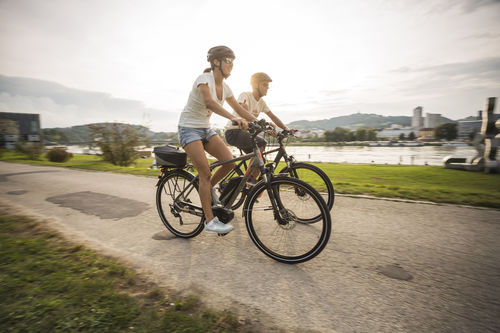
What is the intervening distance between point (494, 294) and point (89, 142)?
25034 mm

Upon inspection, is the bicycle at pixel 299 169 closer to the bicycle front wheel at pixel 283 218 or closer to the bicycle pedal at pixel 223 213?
the bicycle front wheel at pixel 283 218

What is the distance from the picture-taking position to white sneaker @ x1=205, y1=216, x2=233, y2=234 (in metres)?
2.86

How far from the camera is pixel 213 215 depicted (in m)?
2.99

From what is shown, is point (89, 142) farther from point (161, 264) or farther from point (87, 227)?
point (161, 264)

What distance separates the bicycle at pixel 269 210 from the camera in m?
2.58

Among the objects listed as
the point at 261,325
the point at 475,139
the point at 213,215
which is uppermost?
the point at 475,139

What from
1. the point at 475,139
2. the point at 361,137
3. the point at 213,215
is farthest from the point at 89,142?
the point at 361,137

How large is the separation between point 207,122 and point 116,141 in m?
21.5

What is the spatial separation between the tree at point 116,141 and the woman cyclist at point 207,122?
21059 millimetres

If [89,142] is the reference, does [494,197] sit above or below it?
below

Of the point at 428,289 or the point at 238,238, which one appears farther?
the point at 238,238

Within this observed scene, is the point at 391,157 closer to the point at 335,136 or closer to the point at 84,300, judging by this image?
the point at 335,136

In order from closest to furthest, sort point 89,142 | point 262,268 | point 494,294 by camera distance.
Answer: point 494,294, point 262,268, point 89,142

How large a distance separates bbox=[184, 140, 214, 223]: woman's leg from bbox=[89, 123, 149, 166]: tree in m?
21.2
